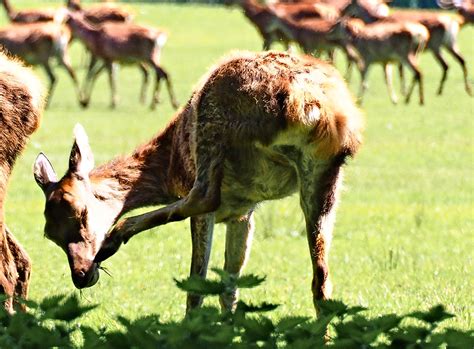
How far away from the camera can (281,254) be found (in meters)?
12.1

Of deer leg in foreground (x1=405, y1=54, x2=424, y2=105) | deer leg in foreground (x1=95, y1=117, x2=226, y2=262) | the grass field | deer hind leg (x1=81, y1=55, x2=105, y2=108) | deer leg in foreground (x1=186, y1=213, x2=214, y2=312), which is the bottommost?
deer hind leg (x1=81, y1=55, x2=105, y2=108)

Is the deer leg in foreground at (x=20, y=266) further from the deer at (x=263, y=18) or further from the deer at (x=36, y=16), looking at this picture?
the deer at (x=36, y=16)

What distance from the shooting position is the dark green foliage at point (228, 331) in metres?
5.04

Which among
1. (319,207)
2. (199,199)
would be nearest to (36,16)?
(199,199)

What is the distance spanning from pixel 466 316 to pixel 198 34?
3515cm

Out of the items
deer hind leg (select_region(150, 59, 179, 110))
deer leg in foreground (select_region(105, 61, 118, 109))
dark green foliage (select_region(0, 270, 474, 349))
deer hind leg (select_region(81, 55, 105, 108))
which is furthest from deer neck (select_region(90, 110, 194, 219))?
deer hind leg (select_region(81, 55, 105, 108))

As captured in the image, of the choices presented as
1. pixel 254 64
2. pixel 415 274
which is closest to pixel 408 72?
pixel 415 274

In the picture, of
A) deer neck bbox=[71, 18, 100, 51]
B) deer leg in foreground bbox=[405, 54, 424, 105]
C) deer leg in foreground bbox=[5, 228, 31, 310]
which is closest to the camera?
deer leg in foreground bbox=[5, 228, 31, 310]

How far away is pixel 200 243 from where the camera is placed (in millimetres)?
8273

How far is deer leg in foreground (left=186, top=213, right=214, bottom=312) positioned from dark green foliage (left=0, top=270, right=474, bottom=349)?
110 inches

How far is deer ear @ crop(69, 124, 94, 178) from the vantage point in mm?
8320

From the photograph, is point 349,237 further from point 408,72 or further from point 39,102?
point 408,72

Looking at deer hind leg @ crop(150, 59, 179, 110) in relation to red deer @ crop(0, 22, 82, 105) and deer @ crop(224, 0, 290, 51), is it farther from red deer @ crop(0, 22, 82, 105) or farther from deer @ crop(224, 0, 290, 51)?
deer @ crop(224, 0, 290, 51)

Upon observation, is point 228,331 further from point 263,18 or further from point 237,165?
point 263,18
